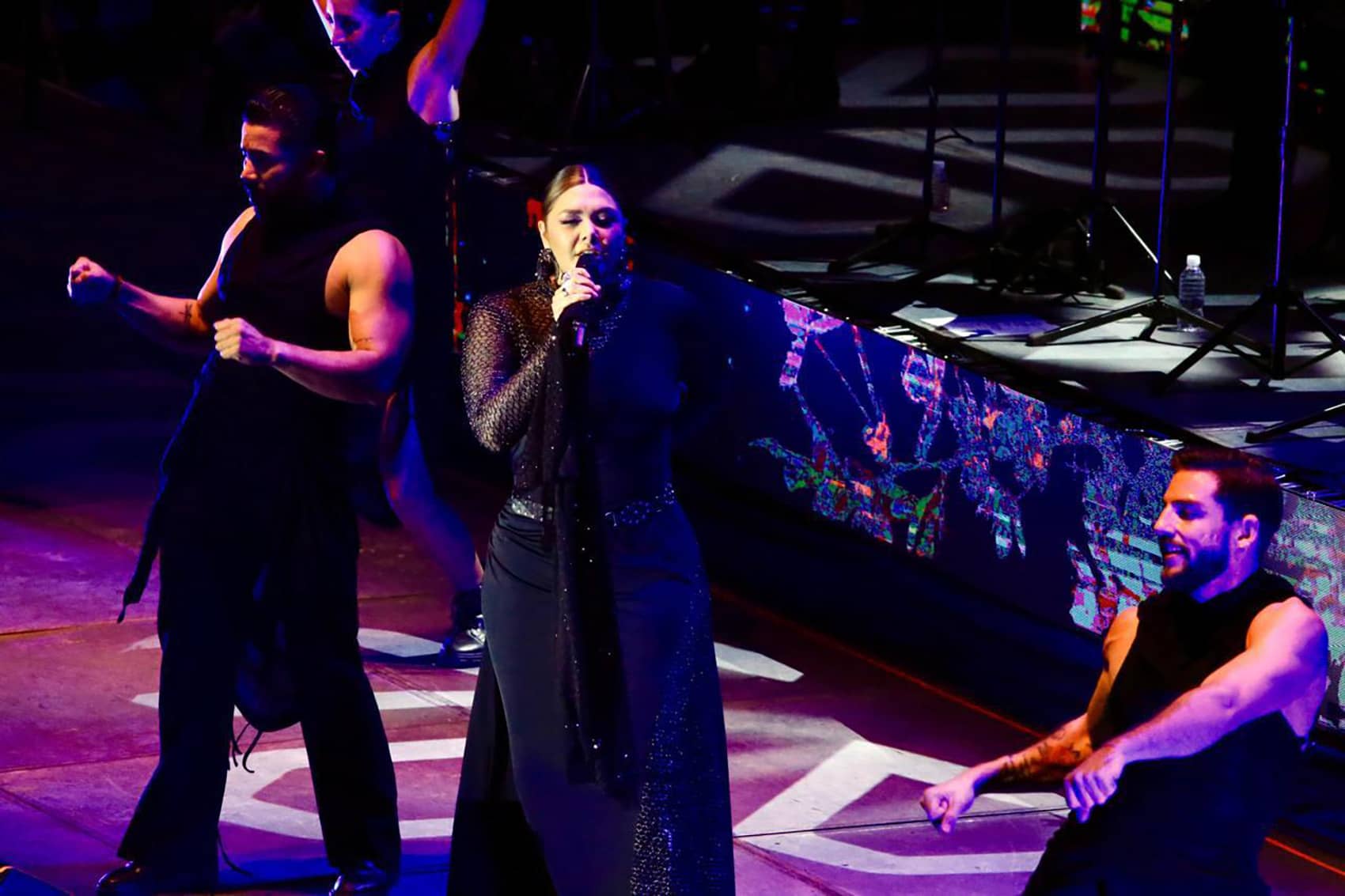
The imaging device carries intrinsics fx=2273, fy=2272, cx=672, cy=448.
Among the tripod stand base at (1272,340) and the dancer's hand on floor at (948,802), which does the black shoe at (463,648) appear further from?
the dancer's hand on floor at (948,802)

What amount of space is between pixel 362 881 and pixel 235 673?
1.95ft

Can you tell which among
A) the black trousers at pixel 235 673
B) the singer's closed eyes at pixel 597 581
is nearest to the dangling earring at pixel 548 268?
the singer's closed eyes at pixel 597 581

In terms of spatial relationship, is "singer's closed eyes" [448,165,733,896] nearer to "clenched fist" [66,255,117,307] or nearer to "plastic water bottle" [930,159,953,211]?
"clenched fist" [66,255,117,307]

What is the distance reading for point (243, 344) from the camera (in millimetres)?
5031

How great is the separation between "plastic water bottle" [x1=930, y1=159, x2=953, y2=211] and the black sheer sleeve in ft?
19.6

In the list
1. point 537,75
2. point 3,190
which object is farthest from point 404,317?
point 3,190

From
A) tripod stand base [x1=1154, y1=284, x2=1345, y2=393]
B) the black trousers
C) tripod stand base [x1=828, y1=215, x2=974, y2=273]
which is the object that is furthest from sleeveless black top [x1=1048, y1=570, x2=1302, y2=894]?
tripod stand base [x1=828, y1=215, x2=974, y2=273]

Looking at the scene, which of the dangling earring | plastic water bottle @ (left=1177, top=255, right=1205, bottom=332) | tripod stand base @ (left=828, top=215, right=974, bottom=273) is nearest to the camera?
the dangling earring

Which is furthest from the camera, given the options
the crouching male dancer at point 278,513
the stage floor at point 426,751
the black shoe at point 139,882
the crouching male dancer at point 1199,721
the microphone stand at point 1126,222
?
the microphone stand at point 1126,222

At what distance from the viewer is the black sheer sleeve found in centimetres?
473

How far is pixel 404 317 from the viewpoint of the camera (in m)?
5.36

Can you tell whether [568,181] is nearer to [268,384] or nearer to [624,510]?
[624,510]

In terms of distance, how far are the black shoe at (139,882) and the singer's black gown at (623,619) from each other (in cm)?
110

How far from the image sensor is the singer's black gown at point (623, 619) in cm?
468
